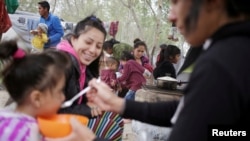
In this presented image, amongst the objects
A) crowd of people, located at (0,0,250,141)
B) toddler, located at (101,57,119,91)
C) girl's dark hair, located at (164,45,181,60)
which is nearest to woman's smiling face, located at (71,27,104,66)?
crowd of people, located at (0,0,250,141)

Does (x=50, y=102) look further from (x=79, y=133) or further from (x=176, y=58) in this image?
(x=176, y=58)

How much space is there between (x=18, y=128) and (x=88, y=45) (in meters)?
1.09

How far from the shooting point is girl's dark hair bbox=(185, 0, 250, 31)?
1.02 metres

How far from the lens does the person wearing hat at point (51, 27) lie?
6066mm

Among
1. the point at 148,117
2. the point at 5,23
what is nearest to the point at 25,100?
the point at 148,117

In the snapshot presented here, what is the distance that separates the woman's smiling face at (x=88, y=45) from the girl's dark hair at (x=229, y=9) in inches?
61.0

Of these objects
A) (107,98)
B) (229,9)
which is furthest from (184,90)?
(107,98)

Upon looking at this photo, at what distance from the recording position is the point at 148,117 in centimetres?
163

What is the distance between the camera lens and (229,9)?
1049 millimetres

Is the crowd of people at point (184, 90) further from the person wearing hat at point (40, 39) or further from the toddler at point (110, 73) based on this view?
the toddler at point (110, 73)

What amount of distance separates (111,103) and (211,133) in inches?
27.5

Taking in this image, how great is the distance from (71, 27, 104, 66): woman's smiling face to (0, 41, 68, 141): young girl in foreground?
76cm

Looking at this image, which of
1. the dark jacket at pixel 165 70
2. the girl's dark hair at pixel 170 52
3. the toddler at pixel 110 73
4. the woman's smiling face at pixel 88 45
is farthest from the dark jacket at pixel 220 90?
the girl's dark hair at pixel 170 52

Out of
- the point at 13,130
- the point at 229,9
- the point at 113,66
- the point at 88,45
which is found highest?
the point at 113,66
